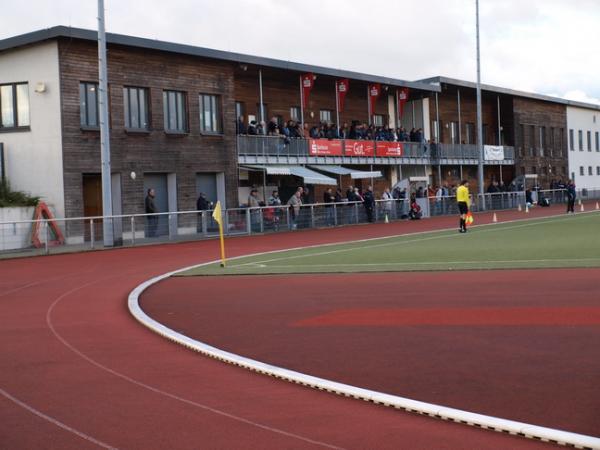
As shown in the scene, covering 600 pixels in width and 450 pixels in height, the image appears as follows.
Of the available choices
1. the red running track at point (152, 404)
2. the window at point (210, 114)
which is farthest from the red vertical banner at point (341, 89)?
the red running track at point (152, 404)

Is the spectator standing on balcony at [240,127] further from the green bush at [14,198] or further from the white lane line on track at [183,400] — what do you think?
the white lane line on track at [183,400]

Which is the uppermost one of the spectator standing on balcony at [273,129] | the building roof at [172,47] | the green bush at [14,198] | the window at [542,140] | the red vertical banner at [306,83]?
the building roof at [172,47]

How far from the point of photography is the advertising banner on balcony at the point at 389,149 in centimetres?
4738

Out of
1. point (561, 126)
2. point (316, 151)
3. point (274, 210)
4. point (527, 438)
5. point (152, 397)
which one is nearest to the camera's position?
point (527, 438)

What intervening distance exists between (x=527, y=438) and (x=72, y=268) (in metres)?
17.8

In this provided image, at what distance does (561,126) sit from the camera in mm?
72938

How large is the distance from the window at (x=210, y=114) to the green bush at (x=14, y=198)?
9.16 meters

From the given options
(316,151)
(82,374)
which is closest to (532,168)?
(316,151)

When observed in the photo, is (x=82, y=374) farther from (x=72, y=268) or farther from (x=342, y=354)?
(x=72, y=268)

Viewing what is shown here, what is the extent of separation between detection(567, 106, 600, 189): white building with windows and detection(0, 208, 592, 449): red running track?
68.7m

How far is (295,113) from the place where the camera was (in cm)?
4600

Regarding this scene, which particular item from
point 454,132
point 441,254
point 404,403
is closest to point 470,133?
point 454,132

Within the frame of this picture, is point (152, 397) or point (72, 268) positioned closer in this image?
point (152, 397)

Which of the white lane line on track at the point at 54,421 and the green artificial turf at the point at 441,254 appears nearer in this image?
the white lane line on track at the point at 54,421
